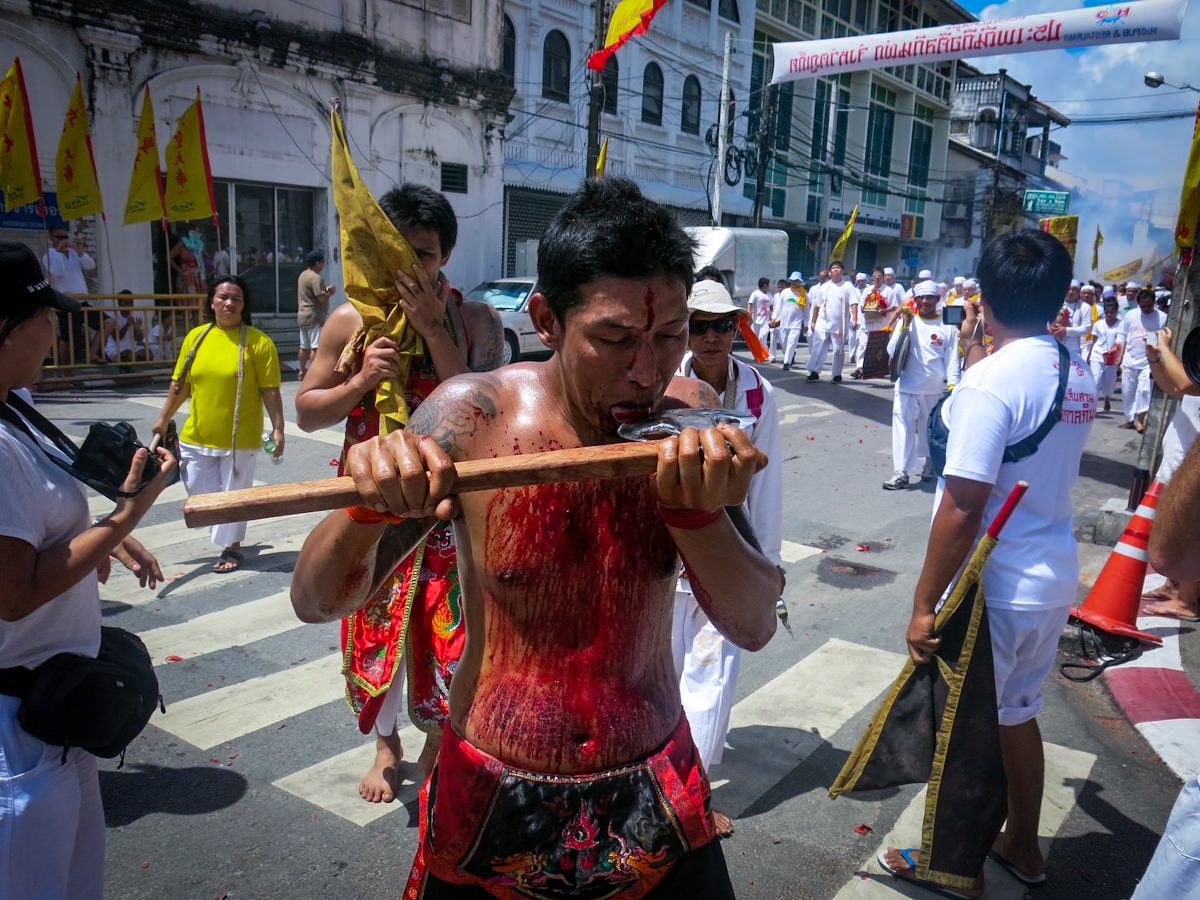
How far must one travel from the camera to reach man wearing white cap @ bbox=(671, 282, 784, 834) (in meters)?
3.29

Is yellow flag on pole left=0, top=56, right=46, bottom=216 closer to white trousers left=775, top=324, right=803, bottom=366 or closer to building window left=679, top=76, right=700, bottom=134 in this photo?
white trousers left=775, top=324, right=803, bottom=366

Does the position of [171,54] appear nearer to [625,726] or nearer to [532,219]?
[532,219]

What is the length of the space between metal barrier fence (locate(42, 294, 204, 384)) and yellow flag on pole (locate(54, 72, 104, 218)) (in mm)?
1215

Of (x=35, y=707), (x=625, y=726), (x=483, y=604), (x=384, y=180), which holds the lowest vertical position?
Result: (x=35, y=707)

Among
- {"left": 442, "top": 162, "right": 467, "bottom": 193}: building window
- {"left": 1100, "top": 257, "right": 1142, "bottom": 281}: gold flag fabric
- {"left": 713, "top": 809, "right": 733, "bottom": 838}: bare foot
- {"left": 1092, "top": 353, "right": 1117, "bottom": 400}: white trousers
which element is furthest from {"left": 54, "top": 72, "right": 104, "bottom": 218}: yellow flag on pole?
{"left": 1100, "top": 257, "right": 1142, "bottom": 281}: gold flag fabric

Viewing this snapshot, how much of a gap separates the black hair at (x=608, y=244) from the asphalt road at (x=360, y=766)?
220cm

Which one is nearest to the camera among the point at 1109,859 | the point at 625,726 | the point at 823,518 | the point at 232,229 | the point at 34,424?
the point at 625,726

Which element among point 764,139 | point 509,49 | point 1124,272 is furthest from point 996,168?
point 509,49

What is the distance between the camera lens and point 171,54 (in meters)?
14.6

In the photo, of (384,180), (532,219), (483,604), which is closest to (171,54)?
(384,180)

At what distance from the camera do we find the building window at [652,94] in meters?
25.4

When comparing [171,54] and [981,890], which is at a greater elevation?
[171,54]

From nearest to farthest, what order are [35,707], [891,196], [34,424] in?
[35,707] < [34,424] < [891,196]

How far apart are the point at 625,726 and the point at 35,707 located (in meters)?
1.42
